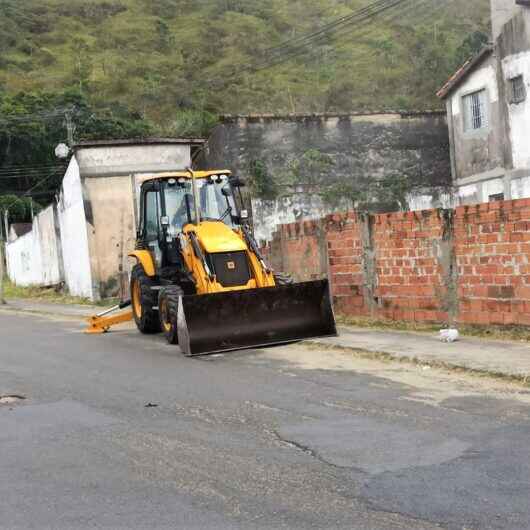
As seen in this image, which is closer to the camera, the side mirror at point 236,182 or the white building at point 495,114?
the side mirror at point 236,182

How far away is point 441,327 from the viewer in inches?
549

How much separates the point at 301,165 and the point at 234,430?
22.8 m

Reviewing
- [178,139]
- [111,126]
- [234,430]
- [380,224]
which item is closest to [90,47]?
[111,126]

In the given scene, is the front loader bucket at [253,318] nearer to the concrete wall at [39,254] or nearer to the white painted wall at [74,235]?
the white painted wall at [74,235]

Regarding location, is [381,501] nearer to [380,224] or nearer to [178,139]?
[380,224]

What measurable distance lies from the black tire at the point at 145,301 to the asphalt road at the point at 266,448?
14.2ft

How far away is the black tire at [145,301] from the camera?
15875mm

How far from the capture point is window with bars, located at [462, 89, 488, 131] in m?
28.7

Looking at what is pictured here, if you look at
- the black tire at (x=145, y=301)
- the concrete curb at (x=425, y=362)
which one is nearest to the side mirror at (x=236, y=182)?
the black tire at (x=145, y=301)

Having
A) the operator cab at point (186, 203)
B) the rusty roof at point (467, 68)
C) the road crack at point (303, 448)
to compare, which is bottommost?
the road crack at point (303, 448)

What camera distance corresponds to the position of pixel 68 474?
252 inches

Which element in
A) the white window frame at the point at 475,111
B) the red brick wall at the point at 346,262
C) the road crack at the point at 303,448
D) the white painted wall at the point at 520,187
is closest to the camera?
the road crack at the point at 303,448

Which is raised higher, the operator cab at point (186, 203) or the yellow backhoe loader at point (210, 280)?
the operator cab at point (186, 203)

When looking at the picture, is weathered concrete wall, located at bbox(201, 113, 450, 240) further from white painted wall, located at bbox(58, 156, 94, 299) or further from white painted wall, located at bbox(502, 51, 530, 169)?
white painted wall, located at bbox(58, 156, 94, 299)
